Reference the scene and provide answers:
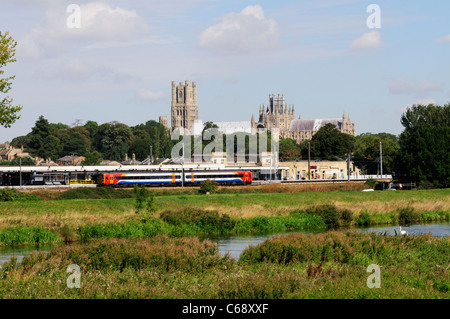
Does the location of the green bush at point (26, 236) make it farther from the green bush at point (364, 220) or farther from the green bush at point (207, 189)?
the green bush at point (207, 189)

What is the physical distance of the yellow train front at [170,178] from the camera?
8637 centimetres

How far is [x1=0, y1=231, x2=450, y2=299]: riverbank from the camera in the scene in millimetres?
17453

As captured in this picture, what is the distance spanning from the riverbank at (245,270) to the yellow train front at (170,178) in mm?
60800

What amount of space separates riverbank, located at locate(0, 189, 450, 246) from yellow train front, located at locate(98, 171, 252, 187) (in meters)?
33.2

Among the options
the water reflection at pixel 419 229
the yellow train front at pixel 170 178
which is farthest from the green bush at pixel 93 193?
the water reflection at pixel 419 229

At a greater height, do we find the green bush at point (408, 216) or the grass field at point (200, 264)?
the grass field at point (200, 264)

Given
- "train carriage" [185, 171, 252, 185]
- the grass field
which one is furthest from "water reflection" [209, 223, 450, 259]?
"train carriage" [185, 171, 252, 185]

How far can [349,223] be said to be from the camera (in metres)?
44.7
